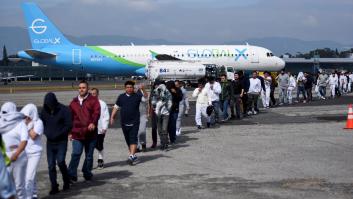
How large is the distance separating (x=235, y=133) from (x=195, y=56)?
29769 millimetres

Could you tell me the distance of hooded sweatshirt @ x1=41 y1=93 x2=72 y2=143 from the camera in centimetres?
877

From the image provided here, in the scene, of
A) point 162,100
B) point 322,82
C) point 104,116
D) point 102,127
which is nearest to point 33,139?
point 104,116

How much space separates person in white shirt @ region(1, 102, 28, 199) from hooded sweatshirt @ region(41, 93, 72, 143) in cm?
160

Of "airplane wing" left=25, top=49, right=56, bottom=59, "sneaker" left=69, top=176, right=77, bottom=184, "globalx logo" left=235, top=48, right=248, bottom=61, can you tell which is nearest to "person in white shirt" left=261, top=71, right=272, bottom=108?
"sneaker" left=69, top=176, right=77, bottom=184

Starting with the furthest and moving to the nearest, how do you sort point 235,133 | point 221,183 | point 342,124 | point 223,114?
point 223,114, point 342,124, point 235,133, point 221,183

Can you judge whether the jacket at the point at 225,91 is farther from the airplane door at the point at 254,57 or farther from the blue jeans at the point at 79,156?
the airplane door at the point at 254,57

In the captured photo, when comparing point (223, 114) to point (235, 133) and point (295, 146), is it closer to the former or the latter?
point (235, 133)

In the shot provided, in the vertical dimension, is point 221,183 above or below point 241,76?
below

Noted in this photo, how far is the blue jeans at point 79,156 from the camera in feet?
31.1

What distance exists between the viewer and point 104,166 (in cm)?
1119

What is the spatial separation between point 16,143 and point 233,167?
4778 mm

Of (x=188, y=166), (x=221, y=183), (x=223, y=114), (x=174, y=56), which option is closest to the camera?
(x=221, y=183)

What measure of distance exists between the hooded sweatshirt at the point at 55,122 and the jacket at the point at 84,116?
70 cm

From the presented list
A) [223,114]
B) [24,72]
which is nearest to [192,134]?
[223,114]
